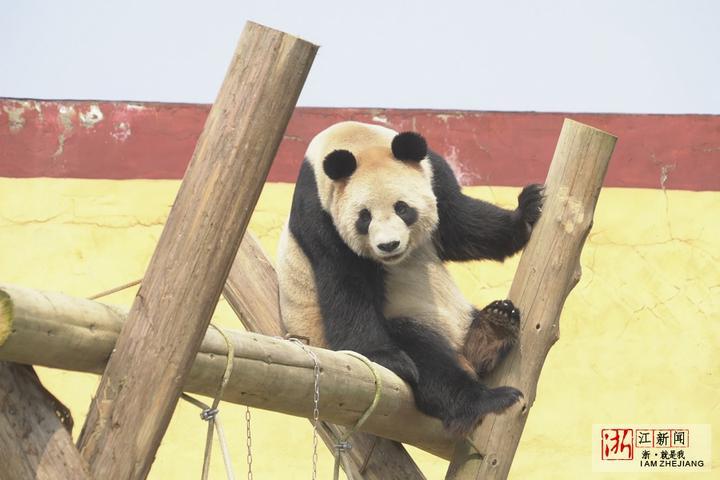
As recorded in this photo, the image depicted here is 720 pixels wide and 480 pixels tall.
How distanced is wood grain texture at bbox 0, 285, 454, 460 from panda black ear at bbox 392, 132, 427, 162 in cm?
82

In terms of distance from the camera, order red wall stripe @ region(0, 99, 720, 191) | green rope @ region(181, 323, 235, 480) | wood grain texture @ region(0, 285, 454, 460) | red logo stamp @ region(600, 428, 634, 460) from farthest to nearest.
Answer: red wall stripe @ region(0, 99, 720, 191), red logo stamp @ region(600, 428, 634, 460), green rope @ region(181, 323, 235, 480), wood grain texture @ region(0, 285, 454, 460)

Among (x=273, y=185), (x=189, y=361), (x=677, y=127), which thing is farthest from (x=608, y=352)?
(x=189, y=361)

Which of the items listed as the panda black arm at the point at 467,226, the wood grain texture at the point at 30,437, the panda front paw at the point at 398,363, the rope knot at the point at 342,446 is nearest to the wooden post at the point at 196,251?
the wood grain texture at the point at 30,437

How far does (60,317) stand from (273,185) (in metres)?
4.42

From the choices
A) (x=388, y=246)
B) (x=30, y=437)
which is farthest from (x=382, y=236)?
(x=30, y=437)

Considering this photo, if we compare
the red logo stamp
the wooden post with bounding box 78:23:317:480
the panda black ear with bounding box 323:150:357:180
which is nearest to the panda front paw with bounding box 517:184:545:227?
the panda black ear with bounding box 323:150:357:180

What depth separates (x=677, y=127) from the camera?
21.6ft

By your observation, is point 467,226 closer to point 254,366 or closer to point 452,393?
point 452,393

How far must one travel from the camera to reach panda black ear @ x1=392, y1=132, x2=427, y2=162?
13.3ft

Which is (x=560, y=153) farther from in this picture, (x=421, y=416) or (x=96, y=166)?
(x=96, y=166)

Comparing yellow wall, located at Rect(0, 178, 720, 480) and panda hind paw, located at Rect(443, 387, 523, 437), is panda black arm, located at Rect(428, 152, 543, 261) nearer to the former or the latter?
panda hind paw, located at Rect(443, 387, 523, 437)

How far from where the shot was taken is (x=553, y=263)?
377 centimetres

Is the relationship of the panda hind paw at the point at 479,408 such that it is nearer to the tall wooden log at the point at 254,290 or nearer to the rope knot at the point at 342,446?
the tall wooden log at the point at 254,290

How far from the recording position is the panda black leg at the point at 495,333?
12.5 feet
